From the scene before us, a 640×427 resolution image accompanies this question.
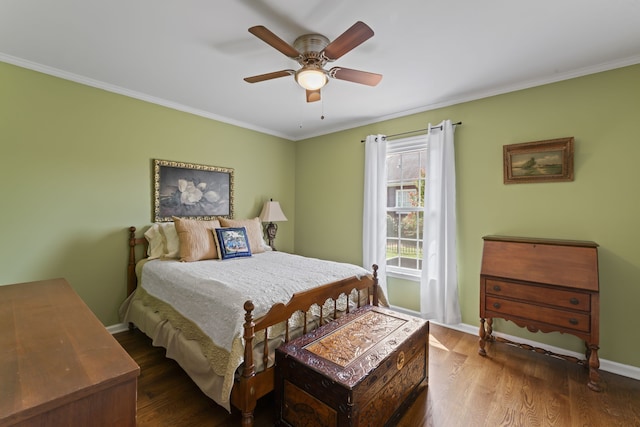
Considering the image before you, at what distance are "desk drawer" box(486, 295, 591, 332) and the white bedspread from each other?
1190mm

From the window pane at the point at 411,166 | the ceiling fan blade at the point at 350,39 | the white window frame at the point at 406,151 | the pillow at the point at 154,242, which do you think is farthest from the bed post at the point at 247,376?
the window pane at the point at 411,166

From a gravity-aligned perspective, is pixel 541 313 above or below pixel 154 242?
below

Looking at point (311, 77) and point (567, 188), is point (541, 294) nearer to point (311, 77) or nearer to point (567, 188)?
point (567, 188)

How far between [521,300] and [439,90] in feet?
6.89

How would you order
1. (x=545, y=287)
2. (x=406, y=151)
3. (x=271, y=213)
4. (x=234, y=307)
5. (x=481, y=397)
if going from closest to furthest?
(x=234, y=307) < (x=481, y=397) < (x=545, y=287) < (x=406, y=151) < (x=271, y=213)

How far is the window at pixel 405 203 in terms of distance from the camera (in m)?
3.37

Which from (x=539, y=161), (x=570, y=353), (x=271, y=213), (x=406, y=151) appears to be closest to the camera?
(x=570, y=353)

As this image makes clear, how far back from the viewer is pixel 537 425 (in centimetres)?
168

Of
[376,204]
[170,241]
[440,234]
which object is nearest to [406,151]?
[376,204]

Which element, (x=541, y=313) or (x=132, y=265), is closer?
(x=541, y=313)

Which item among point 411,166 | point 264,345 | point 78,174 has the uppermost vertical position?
point 411,166

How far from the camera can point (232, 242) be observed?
9.91 feet

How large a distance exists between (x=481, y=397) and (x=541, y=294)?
3.14 ft

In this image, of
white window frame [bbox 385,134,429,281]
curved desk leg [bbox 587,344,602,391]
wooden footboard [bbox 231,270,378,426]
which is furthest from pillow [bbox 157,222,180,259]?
curved desk leg [bbox 587,344,602,391]
